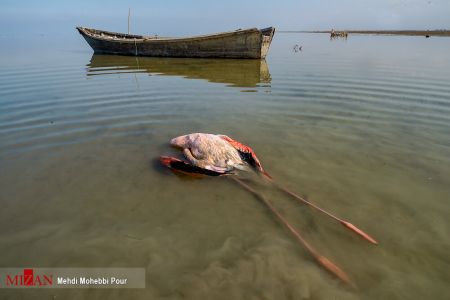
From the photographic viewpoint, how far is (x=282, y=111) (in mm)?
8414

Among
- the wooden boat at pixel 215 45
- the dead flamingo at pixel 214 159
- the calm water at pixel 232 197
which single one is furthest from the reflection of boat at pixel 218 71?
the dead flamingo at pixel 214 159

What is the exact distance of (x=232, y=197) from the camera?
14.2 ft

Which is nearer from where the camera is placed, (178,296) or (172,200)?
(178,296)

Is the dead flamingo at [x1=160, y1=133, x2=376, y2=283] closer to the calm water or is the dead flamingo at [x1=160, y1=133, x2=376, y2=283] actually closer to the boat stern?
the calm water

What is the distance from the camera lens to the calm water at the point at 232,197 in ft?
9.84

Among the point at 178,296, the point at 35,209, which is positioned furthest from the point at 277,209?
the point at 35,209

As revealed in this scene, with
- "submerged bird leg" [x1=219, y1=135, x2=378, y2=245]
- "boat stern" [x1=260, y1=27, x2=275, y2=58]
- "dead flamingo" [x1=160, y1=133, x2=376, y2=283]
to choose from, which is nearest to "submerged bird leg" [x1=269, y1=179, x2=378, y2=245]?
"submerged bird leg" [x1=219, y1=135, x2=378, y2=245]

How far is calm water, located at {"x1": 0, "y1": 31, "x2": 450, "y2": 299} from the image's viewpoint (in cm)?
300

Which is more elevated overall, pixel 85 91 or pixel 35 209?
pixel 85 91

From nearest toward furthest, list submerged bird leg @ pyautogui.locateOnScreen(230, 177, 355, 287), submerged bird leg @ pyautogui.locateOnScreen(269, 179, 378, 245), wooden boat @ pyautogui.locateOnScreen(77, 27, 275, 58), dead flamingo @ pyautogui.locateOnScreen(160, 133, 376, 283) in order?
submerged bird leg @ pyautogui.locateOnScreen(230, 177, 355, 287), submerged bird leg @ pyautogui.locateOnScreen(269, 179, 378, 245), dead flamingo @ pyautogui.locateOnScreen(160, 133, 376, 283), wooden boat @ pyautogui.locateOnScreen(77, 27, 275, 58)

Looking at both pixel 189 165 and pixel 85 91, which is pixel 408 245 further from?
pixel 85 91

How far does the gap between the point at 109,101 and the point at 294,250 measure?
8336 mm

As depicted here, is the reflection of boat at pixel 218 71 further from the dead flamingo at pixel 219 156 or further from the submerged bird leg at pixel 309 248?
the submerged bird leg at pixel 309 248

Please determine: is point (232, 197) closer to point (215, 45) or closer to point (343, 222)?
point (343, 222)
